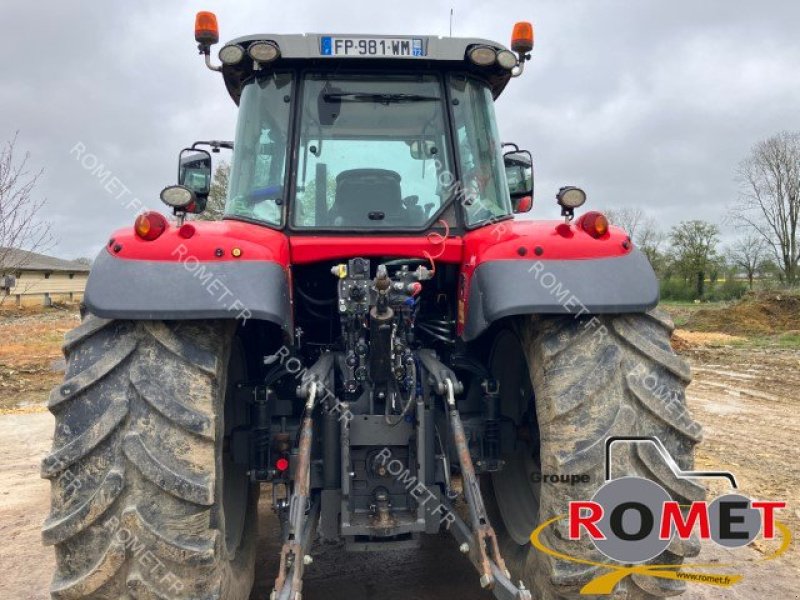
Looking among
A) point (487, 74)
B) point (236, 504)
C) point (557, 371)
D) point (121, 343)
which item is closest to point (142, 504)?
point (121, 343)

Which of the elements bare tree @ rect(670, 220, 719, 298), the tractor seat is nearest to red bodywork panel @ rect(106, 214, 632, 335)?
the tractor seat

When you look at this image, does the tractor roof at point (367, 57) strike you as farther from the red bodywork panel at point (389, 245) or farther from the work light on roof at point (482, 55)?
the red bodywork panel at point (389, 245)

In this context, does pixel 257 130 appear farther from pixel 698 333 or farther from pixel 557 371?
pixel 698 333

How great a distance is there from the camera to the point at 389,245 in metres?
3.11

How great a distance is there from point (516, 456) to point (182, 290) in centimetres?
200

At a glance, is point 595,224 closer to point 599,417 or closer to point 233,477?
point 599,417

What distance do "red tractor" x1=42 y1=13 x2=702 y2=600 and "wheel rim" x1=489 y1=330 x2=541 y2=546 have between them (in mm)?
11

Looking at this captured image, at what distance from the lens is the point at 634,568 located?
2.38 m

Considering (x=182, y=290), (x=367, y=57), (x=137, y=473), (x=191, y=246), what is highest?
(x=367, y=57)

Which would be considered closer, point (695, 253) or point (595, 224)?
point (595, 224)

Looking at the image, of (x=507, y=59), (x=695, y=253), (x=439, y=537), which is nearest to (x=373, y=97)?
(x=507, y=59)

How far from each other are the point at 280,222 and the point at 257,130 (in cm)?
56

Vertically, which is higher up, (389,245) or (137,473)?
(389,245)

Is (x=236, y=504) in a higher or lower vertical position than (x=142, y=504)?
lower
